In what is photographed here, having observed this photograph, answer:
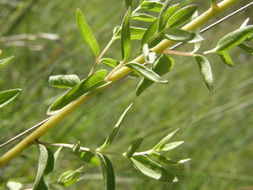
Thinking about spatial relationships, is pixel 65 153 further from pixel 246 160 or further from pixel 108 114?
pixel 246 160

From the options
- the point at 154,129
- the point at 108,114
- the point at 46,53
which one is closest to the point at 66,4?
the point at 46,53

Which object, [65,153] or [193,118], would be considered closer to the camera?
[65,153]

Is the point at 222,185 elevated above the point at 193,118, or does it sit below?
below

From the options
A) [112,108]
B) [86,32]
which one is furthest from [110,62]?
[112,108]

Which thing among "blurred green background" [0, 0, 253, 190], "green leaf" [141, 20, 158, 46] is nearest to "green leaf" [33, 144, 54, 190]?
"green leaf" [141, 20, 158, 46]

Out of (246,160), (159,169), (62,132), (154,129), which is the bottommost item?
(246,160)

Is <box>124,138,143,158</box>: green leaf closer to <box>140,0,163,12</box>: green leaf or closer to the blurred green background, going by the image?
<box>140,0,163,12</box>: green leaf
